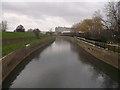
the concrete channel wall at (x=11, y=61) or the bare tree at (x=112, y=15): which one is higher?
the bare tree at (x=112, y=15)

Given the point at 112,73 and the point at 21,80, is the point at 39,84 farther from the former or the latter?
the point at 112,73

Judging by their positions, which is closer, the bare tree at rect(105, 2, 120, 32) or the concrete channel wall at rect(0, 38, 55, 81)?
the concrete channel wall at rect(0, 38, 55, 81)

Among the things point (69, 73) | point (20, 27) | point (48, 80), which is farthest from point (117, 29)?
point (20, 27)

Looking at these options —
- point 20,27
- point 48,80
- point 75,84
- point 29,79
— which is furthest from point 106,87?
point 20,27

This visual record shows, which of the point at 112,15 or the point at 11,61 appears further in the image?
the point at 112,15

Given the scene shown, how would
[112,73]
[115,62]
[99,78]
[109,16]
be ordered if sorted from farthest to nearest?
[109,16], [115,62], [112,73], [99,78]

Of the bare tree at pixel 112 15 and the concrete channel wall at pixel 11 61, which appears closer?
the concrete channel wall at pixel 11 61

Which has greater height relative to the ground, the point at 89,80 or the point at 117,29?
the point at 117,29

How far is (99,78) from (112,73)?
6.93ft

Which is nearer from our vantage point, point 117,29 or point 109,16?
point 117,29

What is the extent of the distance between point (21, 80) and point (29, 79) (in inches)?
24.9

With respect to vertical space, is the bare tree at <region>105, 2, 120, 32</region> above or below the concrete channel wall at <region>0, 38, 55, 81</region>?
above

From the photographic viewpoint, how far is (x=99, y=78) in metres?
18.4

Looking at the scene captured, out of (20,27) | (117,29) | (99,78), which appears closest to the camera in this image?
(99,78)
